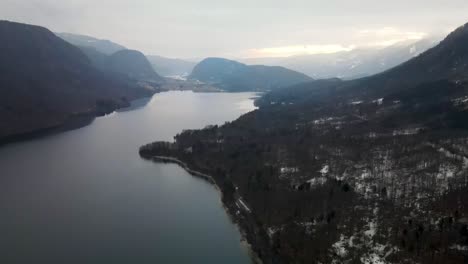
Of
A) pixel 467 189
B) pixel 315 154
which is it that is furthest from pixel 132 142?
pixel 467 189

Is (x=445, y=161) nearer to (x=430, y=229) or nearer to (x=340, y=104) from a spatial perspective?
(x=430, y=229)

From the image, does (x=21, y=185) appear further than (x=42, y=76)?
No

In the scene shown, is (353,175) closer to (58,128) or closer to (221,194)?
(221,194)

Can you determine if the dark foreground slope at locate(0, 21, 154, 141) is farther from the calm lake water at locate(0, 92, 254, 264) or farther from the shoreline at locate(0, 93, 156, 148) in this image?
the calm lake water at locate(0, 92, 254, 264)

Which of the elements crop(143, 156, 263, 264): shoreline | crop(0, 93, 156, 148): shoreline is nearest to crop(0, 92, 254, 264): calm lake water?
crop(143, 156, 263, 264): shoreline

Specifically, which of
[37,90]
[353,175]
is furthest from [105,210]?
[37,90]

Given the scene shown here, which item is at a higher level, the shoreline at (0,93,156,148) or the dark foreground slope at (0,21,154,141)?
the dark foreground slope at (0,21,154,141)
